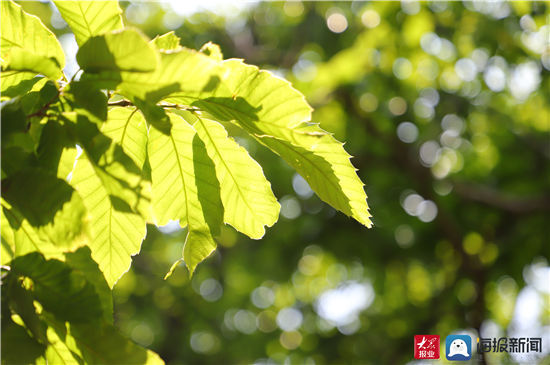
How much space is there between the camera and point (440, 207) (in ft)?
18.4

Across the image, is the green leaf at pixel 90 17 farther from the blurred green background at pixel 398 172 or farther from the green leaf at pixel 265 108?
the blurred green background at pixel 398 172

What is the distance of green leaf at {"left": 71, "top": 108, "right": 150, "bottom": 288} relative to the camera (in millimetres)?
906

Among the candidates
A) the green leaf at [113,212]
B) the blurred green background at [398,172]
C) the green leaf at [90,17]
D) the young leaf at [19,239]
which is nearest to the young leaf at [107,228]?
the green leaf at [113,212]

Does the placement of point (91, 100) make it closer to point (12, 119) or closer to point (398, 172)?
point (12, 119)

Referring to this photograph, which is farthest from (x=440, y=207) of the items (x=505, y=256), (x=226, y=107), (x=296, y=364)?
(x=226, y=107)

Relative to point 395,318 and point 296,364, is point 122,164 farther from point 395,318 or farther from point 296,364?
point 296,364

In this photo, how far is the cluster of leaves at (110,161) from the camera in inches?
29.4

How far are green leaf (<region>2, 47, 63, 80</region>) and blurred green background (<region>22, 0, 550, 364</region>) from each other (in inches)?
171

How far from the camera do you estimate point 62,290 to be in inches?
32.4

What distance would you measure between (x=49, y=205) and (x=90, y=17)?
325mm

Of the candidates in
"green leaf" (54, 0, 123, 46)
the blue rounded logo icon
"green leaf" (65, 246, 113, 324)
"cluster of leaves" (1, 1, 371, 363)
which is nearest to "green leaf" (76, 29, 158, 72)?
"cluster of leaves" (1, 1, 371, 363)

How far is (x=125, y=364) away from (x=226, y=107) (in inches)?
16.6

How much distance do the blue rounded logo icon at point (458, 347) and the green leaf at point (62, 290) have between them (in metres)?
2.42

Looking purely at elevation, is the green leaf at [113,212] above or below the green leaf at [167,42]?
below
